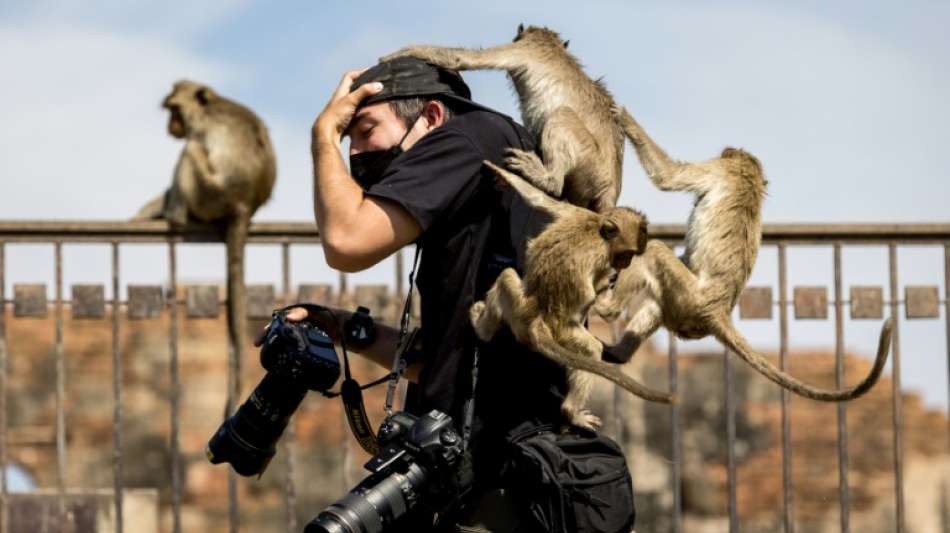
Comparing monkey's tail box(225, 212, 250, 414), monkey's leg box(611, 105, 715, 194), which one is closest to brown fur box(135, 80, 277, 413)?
monkey's tail box(225, 212, 250, 414)

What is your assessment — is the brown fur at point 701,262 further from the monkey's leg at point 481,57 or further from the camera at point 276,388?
the camera at point 276,388

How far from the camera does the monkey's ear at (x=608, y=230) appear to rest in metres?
3.23

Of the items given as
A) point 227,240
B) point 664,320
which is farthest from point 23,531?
point 664,320

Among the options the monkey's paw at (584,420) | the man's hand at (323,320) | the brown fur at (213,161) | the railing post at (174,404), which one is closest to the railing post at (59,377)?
the railing post at (174,404)

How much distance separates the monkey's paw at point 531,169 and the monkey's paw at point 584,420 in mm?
516

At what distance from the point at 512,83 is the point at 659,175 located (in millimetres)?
473

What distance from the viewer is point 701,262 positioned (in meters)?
3.90

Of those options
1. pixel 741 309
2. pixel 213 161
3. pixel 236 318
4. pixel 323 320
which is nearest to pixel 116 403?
pixel 236 318

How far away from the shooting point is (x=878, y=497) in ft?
29.0

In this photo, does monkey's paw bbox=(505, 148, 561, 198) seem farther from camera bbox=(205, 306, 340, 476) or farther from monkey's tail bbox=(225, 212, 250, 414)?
monkey's tail bbox=(225, 212, 250, 414)

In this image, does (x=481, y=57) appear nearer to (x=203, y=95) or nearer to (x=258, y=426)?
(x=258, y=426)

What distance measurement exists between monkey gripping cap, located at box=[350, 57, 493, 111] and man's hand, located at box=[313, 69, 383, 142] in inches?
0.9

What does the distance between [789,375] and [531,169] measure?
820mm

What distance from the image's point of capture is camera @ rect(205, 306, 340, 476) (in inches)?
126
